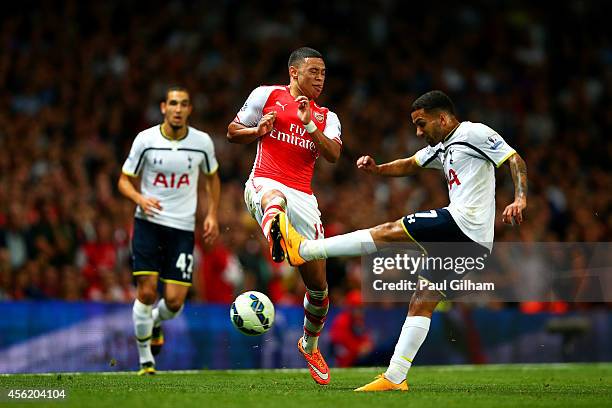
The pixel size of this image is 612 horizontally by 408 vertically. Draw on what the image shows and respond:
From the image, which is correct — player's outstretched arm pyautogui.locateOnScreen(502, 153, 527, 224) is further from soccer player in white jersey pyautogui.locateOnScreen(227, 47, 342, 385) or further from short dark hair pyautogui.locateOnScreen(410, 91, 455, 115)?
soccer player in white jersey pyautogui.locateOnScreen(227, 47, 342, 385)

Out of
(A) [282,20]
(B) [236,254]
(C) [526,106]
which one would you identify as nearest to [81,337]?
(B) [236,254]

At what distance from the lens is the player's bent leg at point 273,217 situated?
9.26 meters

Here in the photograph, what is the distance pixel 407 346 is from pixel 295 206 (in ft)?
6.08

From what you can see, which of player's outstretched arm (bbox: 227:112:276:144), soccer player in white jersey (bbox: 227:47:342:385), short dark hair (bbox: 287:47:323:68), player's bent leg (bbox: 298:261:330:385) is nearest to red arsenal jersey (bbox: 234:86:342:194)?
soccer player in white jersey (bbox: 227:47:342:385)

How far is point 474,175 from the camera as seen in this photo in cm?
935

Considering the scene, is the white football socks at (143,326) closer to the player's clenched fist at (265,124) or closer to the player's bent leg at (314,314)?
the player's bent leg at (314,314)

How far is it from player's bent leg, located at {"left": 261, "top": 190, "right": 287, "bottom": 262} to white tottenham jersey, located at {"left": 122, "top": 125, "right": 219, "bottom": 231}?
2398 mm

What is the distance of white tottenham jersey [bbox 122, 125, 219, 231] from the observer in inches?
478

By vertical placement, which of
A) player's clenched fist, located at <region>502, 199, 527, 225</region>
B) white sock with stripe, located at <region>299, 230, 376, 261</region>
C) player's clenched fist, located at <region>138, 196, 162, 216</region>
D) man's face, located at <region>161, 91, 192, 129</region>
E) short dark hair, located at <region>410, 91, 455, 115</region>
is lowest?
white sock with stripe, located at <region>299, 230, 376, 261</region>

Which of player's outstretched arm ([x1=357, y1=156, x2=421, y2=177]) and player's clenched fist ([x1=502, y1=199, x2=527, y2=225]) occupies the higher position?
player's outstretched arm ([x1=357, y1=156, x2=421, y2=177])

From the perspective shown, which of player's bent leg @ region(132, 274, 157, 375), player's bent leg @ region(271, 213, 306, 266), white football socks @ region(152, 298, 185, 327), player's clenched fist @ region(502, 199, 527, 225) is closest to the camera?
player's clenched fist @ region(502, 199, 527, 225)

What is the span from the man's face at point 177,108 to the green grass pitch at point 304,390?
288 cm

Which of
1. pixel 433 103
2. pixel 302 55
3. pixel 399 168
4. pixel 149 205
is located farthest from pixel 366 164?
pixel 149 205

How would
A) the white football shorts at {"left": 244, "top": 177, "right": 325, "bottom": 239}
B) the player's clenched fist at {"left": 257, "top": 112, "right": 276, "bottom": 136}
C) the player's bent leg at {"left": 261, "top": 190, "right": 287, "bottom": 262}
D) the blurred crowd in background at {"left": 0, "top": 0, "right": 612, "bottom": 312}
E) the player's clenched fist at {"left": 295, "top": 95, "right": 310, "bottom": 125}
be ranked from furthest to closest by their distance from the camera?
the blurred crowd in background at {"left": 0, "top": 0, "right": 612, "bottom": 312}, the white football shorts at {"left": 244, "top": 177, "right": 325, "bottom": 239}, the player's clenched fist at {"left": 257, "top": 112, "right": 276, "bottom": 136}, the player's clenched fist at {"left": 295, "top": 95, "right": 310, "bottom": 125}, the player's bent leg at {"left": 261, "top": 190, "right": 287, "bottom": 262}
